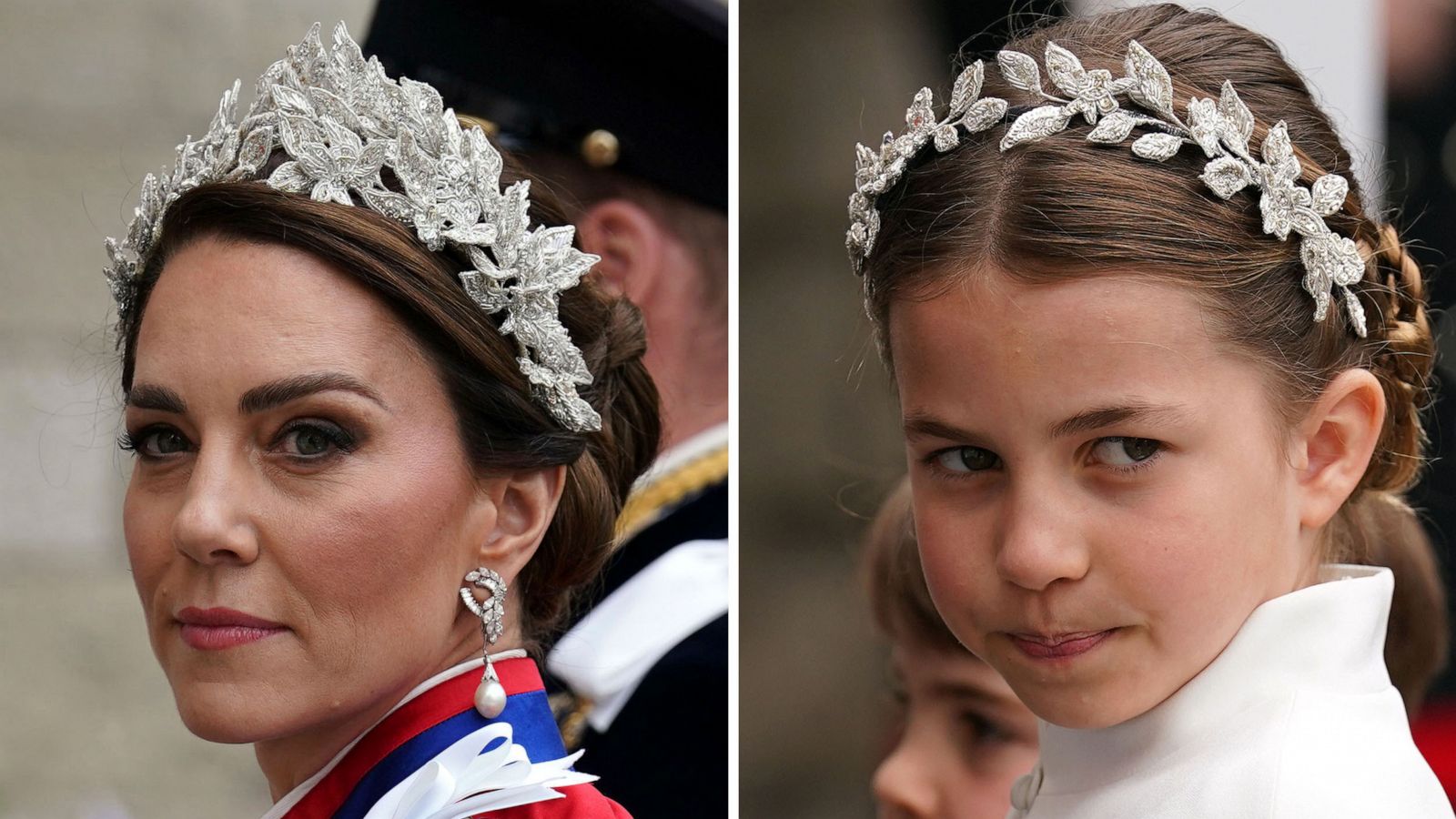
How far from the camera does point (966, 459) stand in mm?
1489

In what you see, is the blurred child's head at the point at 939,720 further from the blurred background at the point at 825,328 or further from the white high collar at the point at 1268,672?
the white high collar at the point at 1268,672

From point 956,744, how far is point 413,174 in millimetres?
1210

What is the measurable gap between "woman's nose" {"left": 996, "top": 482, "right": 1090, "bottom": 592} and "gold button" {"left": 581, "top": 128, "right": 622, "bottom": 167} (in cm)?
143

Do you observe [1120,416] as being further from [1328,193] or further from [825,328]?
[825,328]

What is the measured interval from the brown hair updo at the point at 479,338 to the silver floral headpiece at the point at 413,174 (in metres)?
0.02

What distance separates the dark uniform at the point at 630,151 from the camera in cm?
249

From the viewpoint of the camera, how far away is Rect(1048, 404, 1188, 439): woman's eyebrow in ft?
4.51

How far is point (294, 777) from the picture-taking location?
1.73 m

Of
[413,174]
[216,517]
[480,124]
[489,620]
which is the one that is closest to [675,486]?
[480,124]

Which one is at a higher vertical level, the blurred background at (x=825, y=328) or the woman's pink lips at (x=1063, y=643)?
the blurred background at (x=825, y=328)

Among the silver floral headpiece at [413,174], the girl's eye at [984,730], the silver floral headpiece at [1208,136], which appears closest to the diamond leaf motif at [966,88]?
the silver floral headpiece at [1208,136]

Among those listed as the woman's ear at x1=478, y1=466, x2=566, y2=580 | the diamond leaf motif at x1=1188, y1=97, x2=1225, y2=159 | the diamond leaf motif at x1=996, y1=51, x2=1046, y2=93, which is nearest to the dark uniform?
the woman's ear at x1=478, y1=466, x2=566, y2=580

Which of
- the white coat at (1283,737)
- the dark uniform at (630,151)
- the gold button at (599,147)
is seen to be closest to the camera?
the white coat at (1283,737)

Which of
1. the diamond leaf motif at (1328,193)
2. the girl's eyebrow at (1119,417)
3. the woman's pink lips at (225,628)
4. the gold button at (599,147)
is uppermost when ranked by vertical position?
the gold button at (599,147)
